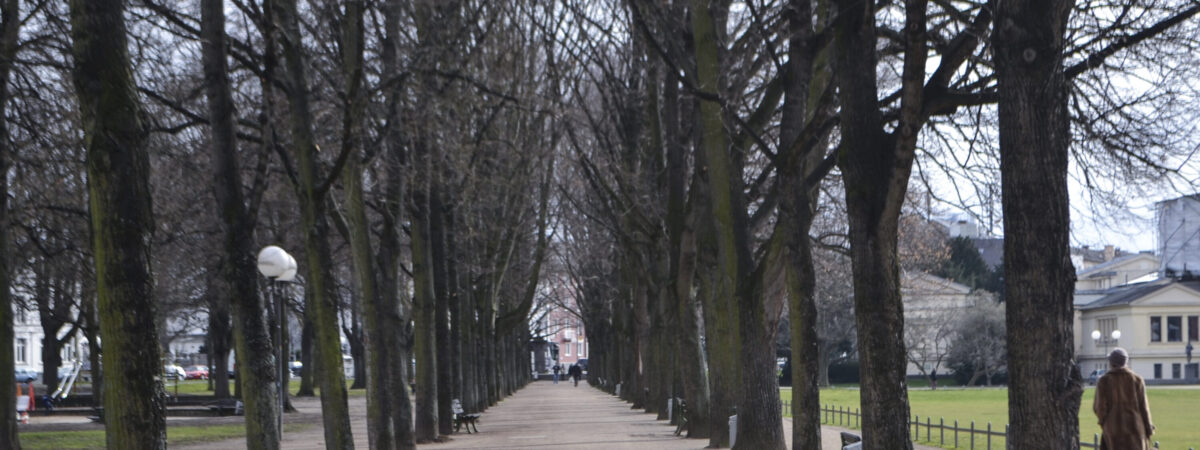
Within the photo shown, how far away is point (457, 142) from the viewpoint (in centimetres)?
2161

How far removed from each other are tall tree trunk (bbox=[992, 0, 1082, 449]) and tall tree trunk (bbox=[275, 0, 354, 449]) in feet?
29.1

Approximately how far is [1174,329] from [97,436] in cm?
8078

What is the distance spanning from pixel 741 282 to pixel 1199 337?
85.1 metres

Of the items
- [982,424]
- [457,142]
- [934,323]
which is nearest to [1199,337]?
[934,323]

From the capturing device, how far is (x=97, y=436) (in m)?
27.9

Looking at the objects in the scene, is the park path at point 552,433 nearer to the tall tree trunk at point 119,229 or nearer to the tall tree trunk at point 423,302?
the tall tree trunk at point 423,302

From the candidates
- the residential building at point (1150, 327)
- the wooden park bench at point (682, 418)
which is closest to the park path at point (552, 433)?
the wooden park bench at point (682, 418)

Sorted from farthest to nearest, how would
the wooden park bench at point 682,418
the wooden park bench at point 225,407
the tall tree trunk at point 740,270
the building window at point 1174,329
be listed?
the building window at point 1174,329
the wooden park bench at point 225,407
the wooden park bench at point 682,418
the tall tree trunk at point 740,270

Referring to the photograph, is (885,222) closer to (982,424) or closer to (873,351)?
(873,351)

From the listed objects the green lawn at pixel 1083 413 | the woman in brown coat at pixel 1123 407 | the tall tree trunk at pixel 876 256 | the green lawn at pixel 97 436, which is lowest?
the green lawn at pixel 1083 413

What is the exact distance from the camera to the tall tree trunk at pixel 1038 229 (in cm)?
836

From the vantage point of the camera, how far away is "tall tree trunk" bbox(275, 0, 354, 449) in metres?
15.3

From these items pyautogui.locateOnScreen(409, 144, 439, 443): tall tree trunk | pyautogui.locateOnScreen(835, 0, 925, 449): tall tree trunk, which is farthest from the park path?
pyautogui.locateOnScreen(835, 0, 925, 449): tall tree trunk

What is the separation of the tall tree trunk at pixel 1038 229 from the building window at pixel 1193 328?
90.5 m
